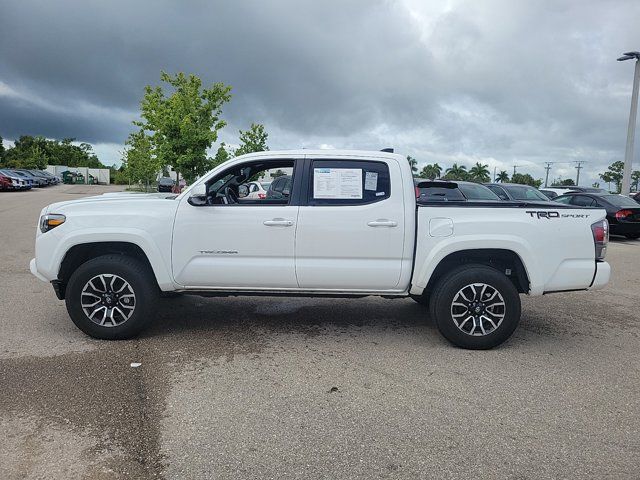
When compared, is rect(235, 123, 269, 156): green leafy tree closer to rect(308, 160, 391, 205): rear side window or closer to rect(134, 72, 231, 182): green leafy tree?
rect(134, 72, 231, 182): green leafy tree

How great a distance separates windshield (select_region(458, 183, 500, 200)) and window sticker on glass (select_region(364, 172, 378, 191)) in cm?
796

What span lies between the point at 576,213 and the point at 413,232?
1.57 meters

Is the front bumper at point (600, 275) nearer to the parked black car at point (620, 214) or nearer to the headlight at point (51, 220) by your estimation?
the headlight at point (51, 220)

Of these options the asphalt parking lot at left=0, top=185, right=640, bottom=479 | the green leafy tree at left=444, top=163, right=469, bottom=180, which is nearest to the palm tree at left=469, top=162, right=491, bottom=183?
the green leafy tree at left=444, top=163, right=469, bottom=180

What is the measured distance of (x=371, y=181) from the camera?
495 cm

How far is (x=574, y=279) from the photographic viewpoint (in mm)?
4867

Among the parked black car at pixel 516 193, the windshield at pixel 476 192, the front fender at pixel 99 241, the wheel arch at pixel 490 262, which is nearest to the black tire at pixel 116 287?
the front fender at pixel 99 241

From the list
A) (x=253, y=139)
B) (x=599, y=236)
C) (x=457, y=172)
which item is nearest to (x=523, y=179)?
(x=457, y=172)

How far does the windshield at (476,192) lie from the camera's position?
41.1ft

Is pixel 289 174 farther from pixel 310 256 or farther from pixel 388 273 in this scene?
pixel 388 273

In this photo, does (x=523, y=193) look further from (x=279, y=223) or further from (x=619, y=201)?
(x=279, y=223)

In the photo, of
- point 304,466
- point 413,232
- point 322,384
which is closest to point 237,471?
point 304,466

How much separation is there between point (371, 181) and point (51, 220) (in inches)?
122

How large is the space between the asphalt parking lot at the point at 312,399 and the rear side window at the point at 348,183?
143 cm
